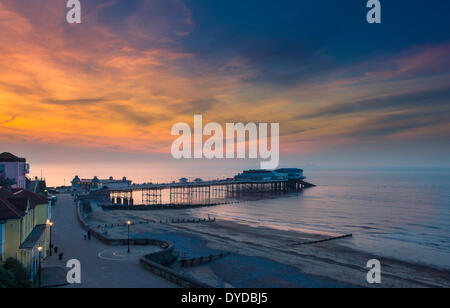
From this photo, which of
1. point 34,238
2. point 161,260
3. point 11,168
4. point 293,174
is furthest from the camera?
point 293,174

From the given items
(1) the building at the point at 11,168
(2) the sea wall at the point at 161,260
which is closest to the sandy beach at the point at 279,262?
(2) the sea wall at the point at 161,260

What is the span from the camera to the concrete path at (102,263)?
20156 mm

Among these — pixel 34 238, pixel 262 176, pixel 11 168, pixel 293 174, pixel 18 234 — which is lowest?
pixel 34 238

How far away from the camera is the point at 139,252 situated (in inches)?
1105

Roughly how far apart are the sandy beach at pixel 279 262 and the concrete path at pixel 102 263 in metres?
5.51

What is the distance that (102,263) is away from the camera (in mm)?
24672

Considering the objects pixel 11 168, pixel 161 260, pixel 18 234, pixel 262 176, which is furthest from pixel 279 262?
pixel 262 176

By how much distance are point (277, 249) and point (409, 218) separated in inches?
1660

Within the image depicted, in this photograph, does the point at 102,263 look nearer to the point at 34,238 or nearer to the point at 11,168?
the point at 34,238

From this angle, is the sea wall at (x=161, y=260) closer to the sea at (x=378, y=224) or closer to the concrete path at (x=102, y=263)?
the concrete path at (x=102, y=263)

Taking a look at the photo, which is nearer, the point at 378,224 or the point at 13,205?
the point at 13,205

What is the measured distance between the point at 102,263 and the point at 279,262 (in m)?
18.1

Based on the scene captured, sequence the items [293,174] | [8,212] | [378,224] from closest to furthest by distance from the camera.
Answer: [8,212], [378,224], [293,174]
